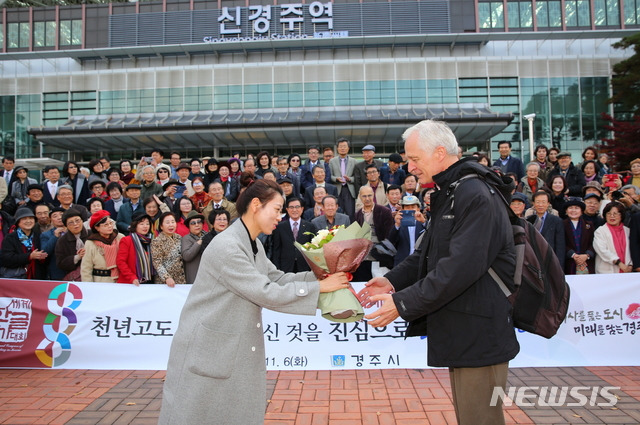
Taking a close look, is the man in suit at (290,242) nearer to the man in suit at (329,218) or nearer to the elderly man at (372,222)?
the man in suit at (329,218)

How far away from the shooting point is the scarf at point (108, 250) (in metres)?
6.39

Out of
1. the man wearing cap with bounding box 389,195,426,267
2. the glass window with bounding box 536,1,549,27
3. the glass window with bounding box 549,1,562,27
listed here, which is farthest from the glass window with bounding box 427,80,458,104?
the man wearing cap with bounding box 389,195,426,267

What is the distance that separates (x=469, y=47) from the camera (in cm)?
3262

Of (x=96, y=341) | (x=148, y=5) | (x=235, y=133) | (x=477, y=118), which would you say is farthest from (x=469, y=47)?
(x=96, y=341)

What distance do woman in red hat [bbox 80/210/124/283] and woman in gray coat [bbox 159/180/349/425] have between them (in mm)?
4358

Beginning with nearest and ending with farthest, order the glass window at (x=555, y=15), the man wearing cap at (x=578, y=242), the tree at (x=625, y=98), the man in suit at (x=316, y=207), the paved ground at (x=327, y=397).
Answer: the paved ground at (x=327, y=397) → the man wearing cap at (x=578, y=242) → the man in suit at (x=316, y=207) → the tree at (x=625, y=98) → the glass window at (x=555, y=15)

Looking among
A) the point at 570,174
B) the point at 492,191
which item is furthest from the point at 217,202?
the point at 570,174

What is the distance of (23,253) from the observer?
276 inches

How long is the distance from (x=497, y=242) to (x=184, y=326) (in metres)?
1.71

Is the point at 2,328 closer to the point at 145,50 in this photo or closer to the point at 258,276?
the point at 258,276

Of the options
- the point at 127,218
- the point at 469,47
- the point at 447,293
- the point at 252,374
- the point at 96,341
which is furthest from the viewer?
the point at 469,47

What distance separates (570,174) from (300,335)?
6522 millimetres

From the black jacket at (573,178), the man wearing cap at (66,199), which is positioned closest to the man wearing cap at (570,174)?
the black jacket at (573,178)

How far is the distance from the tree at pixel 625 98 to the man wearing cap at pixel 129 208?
20.5 m
